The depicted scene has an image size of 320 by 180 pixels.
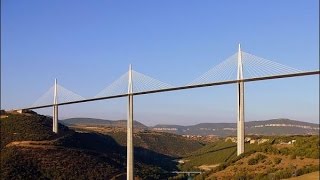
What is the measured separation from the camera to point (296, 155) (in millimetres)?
38000

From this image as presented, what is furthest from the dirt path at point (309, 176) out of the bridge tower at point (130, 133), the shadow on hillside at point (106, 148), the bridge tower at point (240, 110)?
the shadow on hillside at point (106, 148)

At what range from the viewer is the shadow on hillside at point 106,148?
69562mm

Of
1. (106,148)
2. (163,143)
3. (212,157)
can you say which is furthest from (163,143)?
(212,157)

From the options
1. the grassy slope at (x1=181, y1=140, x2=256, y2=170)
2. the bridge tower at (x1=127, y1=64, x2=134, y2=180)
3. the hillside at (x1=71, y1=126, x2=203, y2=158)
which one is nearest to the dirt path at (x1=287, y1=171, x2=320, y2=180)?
the bridge tower at (x1=127, y1=64, x2=134, y2=180)

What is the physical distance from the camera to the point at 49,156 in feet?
194

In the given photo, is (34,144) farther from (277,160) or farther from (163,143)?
(163,143)

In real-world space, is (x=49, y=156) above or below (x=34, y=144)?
below

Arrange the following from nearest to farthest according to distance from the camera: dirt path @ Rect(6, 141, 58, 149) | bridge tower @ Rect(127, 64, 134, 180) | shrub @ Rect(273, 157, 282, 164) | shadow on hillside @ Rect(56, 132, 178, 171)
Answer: shrub @ Rect(273, 157, 282, 164)
bridge tower @ Rect(127, 64, 134, 180)
dirt path @ Rect(6, 141, 58, 149)
shadow on hillside @ Rect(56, 132, 178, 171)

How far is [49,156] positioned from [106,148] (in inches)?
789

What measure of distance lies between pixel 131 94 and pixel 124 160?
46.5ft

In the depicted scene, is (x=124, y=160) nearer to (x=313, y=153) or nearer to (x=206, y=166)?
(x=206, y=166)

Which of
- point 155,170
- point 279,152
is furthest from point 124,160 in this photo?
point 279,152

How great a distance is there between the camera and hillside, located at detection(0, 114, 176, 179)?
54656mm

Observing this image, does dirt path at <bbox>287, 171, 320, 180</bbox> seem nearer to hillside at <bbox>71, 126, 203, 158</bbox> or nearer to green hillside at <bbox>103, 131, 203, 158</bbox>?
hillside at <bbox>71, 126, 203, 158</bbox>
